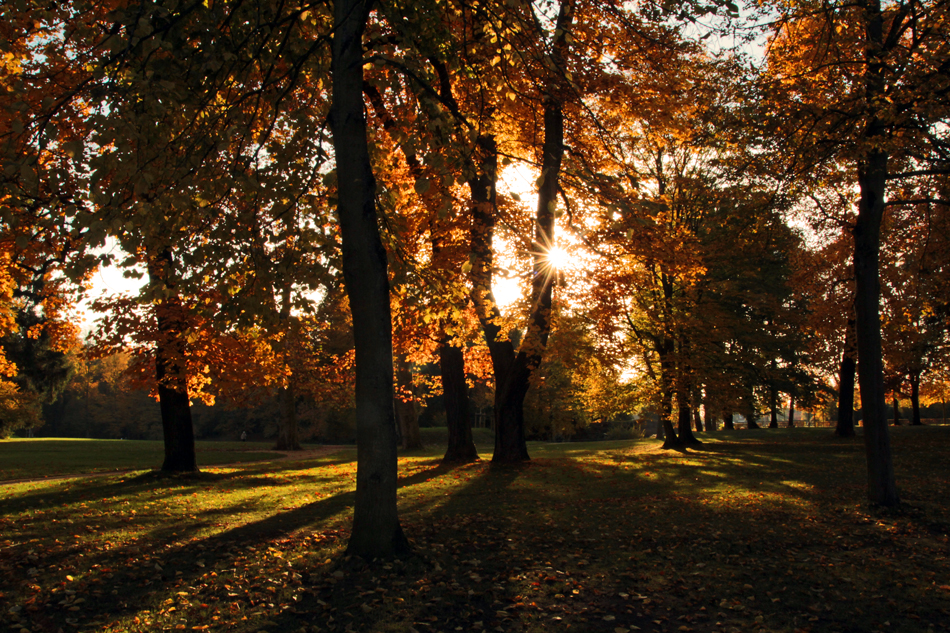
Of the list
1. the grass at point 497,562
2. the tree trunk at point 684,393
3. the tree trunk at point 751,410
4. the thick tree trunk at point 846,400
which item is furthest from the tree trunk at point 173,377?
the thick tree trunk at point 846,400

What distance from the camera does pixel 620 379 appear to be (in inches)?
941

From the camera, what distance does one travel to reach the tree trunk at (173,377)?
39.4 ft

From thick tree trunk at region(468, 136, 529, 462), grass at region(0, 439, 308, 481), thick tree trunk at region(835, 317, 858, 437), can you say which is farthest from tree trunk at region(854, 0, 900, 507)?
grass at region(0, 439, 308, 481)

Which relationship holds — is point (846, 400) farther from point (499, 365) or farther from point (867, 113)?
point (867, 113)

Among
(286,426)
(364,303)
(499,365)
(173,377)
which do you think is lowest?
(286,426)

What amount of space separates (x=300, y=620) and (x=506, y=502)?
223 inches

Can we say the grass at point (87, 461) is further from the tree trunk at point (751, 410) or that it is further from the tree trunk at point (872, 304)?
the tree trunk at point (751, 410)

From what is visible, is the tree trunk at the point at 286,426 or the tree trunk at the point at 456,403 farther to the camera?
the tree trunk at the point at 286,426

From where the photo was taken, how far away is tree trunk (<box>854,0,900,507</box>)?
8.50m

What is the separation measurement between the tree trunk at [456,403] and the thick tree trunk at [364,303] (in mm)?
10352

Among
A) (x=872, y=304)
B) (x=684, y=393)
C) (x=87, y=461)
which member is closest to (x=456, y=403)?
(x=684, y=393)

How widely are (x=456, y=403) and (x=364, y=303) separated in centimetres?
1090

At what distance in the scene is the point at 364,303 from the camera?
5.87 m

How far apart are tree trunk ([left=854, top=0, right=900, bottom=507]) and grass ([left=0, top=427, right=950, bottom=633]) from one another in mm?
575
